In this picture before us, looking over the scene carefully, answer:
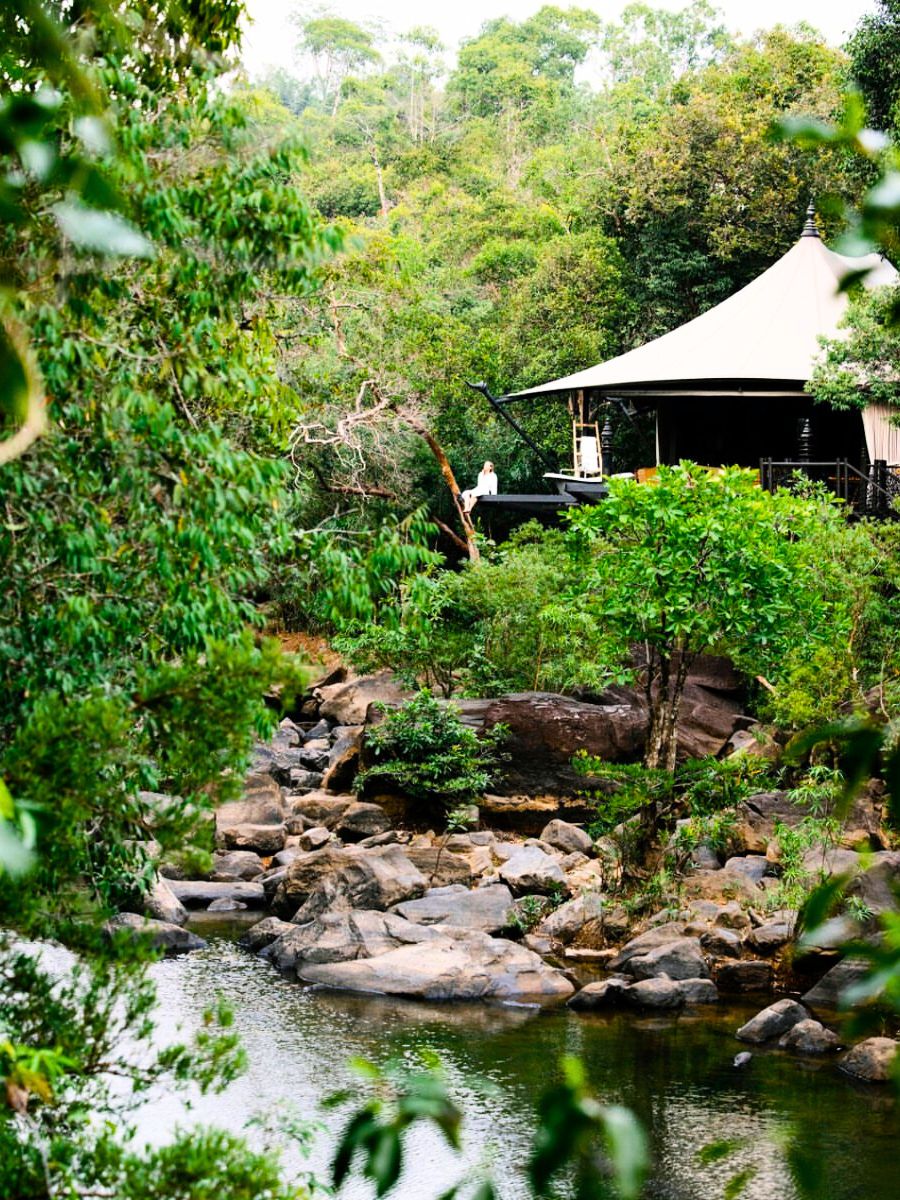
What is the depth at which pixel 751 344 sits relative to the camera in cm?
2239

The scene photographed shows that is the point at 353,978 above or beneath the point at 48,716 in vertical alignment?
beneath

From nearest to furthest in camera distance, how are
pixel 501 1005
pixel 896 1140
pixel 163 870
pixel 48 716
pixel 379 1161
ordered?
pixel 379 1161 < pixel 48 716 < pixel 896 1140 < pixel 501 1005 < pixel 163 870

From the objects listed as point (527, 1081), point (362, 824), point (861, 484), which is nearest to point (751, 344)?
point (861, 484)

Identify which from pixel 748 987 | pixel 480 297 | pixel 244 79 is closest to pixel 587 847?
pixel 748 987

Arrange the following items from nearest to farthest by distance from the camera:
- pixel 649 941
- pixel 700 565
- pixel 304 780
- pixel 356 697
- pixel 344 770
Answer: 1. pixel 700 565
2. pixel 649 941
3. pixel 344 770
4. pixel 304 780
5. pixel 356 697

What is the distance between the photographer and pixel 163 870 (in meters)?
15.2

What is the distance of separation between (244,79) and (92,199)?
9041 millimetres

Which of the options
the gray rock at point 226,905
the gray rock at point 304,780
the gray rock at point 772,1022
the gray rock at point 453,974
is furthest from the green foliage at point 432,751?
the gray rock at point 772,1022

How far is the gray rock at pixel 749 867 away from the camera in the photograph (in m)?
13.8

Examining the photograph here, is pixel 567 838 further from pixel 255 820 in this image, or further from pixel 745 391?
pixel 745 391

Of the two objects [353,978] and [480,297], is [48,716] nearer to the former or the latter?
[353,978]

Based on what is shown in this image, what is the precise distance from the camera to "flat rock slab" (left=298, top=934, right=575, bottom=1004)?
39.2 ft

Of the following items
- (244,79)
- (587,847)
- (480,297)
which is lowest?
(587,847)

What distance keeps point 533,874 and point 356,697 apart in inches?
368
